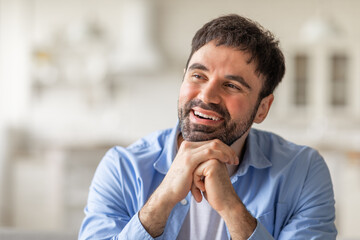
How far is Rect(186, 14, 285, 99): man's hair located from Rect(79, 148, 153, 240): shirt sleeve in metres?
0.41

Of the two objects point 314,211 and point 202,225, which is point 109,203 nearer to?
point 202,225

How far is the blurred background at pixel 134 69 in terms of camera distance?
289 inches

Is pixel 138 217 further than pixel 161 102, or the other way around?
pixel 161 102

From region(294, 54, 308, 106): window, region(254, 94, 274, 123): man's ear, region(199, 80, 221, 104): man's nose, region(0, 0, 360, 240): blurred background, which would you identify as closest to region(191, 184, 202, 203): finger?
region(199, 80, 221, 104): man's nose

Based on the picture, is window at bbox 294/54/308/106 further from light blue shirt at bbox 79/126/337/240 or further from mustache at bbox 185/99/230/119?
mustache at bbox 185/99/230/119

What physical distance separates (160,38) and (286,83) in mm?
2073

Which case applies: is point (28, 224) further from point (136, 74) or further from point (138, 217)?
point (138, 217)

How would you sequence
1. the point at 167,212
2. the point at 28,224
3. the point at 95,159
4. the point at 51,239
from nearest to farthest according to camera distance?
1. the point at 167,212
2. the point at 51,239
3. the point at 95,159
4. the point at 28,224

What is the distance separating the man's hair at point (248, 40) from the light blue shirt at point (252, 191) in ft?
0.73

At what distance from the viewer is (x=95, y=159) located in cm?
373

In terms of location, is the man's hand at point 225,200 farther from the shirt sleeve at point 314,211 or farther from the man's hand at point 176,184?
the shirt sleeve at point 314,211

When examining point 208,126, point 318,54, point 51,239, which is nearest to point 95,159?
point 51,239

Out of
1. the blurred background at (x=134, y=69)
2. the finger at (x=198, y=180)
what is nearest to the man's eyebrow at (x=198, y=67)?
the finger at (x=198, y=180)

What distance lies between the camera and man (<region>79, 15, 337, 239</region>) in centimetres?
125
